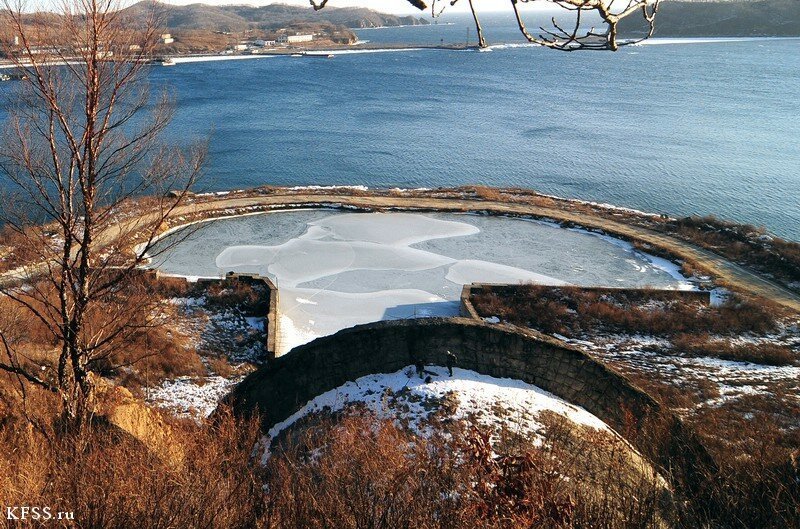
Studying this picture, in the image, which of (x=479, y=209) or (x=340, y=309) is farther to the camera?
(x=479, y=209)

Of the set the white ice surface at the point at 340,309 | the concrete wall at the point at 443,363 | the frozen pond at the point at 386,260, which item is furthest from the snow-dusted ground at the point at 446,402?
the white ice surface at the point at 340,309

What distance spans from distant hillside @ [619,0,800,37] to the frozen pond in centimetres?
10492

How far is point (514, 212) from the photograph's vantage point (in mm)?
25500

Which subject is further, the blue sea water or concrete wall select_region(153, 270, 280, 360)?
the blue sea water

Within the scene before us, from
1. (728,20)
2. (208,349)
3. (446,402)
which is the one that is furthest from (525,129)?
(728,20)

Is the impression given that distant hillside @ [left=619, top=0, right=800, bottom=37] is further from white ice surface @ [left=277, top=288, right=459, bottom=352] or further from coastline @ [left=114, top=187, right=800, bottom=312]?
white ice surface @ [left=277, top=288, right=459, bottom=352]

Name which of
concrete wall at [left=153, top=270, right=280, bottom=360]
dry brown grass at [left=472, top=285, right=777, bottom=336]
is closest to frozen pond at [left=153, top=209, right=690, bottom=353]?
concrete wall at [left=153, top=270, right=280, bottom=360]

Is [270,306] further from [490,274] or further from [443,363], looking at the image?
[443,363]

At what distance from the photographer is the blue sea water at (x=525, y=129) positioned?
106 feet

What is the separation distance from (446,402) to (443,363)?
1.09 meters

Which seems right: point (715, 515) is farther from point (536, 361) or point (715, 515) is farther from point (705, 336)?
point (705, 336)

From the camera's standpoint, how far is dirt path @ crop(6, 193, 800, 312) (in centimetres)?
2014

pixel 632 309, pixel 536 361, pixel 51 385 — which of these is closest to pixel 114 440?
pixel 51 385

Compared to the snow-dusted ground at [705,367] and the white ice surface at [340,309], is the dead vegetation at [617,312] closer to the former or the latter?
the snow-dusted ground at [705,367]
